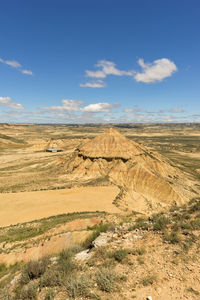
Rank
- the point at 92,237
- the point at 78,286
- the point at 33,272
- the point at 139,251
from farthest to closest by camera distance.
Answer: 1. the point at 92,237
2. the point at 139,251
3. the point at 33,272
4. the point at 78,286

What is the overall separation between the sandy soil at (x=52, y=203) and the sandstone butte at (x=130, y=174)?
2529 mm

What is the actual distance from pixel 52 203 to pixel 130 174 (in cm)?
1711

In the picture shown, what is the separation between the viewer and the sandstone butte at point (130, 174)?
89.3 ft

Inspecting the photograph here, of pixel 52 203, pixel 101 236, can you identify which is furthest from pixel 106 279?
pixel 52 203

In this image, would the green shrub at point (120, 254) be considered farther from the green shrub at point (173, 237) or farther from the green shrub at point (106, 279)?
the green shrub at point (173, 237)

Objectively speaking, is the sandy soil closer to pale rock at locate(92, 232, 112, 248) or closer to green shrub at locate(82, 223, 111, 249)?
green shrub at locate(82, 223, 111, 249)

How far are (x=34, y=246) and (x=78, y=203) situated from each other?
38.6 feet

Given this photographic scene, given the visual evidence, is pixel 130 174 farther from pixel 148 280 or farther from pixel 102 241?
pixel 148 280

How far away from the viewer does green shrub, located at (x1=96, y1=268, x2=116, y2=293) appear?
5573 millimetres

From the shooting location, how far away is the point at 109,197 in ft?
86.3

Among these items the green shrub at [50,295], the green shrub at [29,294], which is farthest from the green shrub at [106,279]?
the green shrub at [29,294]

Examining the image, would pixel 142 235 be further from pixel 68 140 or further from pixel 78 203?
pixel 68 140

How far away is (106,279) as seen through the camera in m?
5.76

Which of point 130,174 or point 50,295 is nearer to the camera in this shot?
point 50,295
